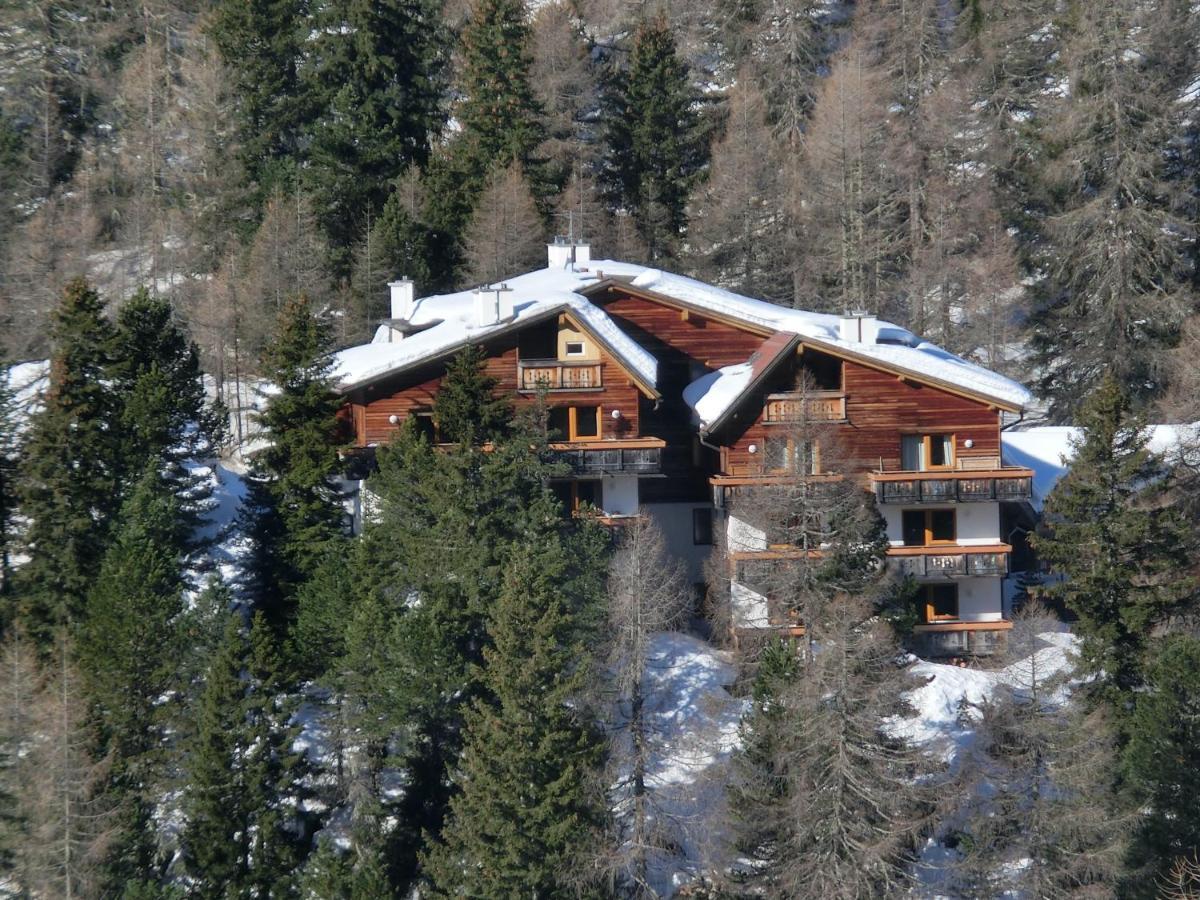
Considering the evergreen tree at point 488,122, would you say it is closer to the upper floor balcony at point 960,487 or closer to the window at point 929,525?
the window at point 929,525

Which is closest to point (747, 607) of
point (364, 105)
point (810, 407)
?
point (810, 407)

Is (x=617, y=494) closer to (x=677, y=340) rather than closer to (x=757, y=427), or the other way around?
(x=757, y=427)

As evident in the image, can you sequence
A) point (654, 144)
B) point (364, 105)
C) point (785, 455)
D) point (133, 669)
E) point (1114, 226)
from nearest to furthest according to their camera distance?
1. point (133, 669)
2. point (785, 455)
3. point (1114, 226)
4. point (364, 105)
5. point (654, 144)

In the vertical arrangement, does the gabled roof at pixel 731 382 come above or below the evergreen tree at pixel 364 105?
below

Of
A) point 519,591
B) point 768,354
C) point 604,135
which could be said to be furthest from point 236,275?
point 519,591

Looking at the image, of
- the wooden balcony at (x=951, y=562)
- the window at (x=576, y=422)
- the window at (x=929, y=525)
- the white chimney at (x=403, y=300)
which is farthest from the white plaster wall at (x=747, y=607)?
the white chimney at (x=403, y=300)

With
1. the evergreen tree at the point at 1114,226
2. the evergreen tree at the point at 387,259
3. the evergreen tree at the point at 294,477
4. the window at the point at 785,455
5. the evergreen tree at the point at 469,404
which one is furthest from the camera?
the evergreen tree at the point at 387,259

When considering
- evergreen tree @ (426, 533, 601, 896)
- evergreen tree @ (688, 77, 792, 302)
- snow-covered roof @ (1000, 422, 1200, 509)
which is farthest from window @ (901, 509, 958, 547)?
evergreen tree @ (688, 77, 792, 302)

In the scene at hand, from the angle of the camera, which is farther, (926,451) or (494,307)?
(926,451)

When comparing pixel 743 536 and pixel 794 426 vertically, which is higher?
pixel 794 426
